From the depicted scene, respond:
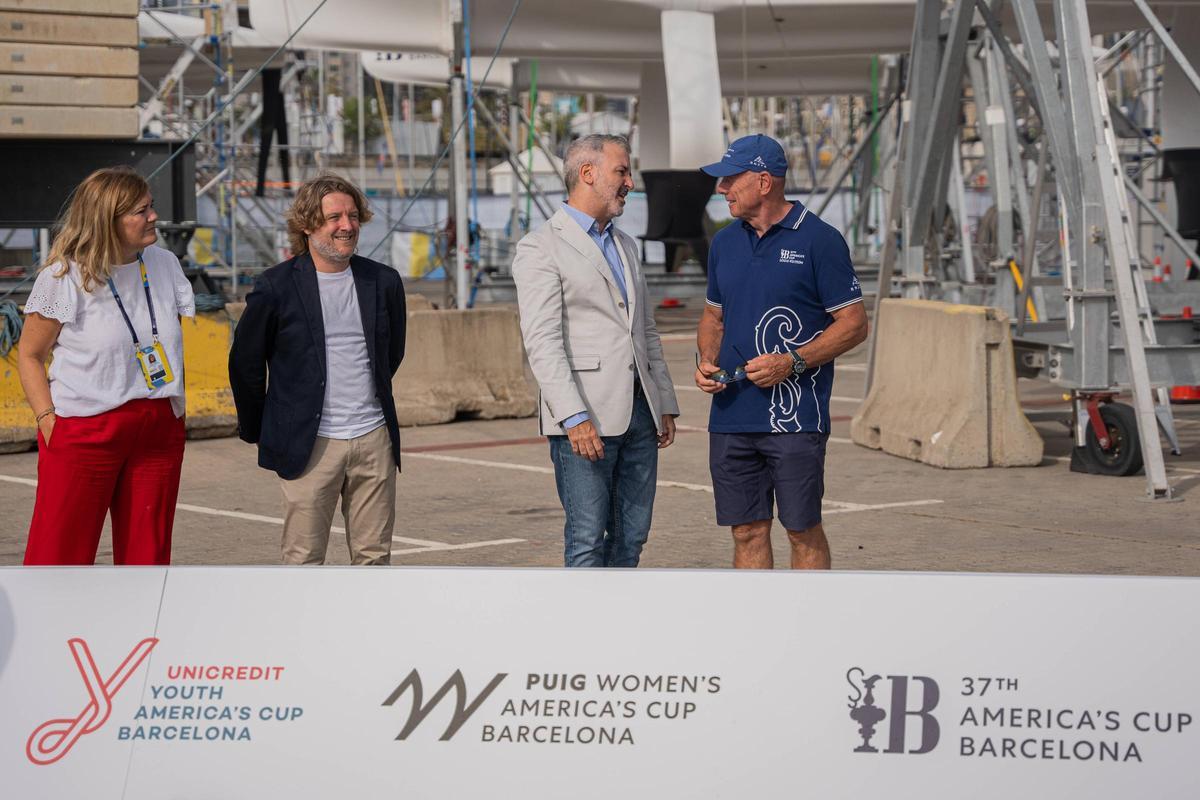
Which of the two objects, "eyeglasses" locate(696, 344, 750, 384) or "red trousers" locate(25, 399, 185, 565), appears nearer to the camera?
"red trousers" locate(25, 399, 185, 565)

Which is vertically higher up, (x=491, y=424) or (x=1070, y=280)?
(x=1070, y=280)

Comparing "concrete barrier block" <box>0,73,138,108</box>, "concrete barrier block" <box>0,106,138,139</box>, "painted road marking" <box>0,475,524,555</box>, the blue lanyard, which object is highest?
"concrete barrier block" <box>0,73,138,108</box>

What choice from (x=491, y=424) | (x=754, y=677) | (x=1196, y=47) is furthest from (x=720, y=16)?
(x=754, y=677)

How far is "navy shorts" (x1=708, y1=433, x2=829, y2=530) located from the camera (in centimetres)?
561

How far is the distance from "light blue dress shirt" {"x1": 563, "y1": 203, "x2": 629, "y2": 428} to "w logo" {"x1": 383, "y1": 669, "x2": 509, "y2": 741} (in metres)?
1.55

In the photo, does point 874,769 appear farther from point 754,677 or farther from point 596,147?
point 596,147

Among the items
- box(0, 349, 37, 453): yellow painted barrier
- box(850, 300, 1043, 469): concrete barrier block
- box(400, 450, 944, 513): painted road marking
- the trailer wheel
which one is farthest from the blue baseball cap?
box(0, 349, 37, 453): yellow painted barrier

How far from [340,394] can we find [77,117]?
8253 millimetres

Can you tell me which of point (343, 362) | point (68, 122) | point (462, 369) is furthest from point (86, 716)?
point (68, 122)

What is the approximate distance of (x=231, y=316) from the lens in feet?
40.7

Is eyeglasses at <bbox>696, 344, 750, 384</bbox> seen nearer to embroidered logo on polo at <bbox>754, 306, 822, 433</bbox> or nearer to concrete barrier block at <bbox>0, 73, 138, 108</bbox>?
embroidered logo on polo at <bbox>754, 306, 822, 433</bbox>

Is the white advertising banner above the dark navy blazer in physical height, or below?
below

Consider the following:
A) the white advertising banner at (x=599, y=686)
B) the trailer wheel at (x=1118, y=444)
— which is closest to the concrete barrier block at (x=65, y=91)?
the trailer wheel at (x=1118, y=444)

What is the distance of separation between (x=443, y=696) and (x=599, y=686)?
364 millimetres
